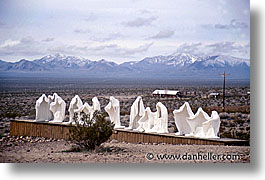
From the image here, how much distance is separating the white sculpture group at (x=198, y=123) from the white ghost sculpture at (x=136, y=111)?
49.3 inches

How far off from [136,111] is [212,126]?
229 cm

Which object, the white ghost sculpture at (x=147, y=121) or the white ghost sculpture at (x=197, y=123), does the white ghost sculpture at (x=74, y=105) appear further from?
the white ghost sculpture at (x=197, y=123)

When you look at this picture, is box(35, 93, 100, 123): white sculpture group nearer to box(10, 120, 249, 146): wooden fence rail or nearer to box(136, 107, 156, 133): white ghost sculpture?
box(10, 120, 249, 146): wooden fence rail

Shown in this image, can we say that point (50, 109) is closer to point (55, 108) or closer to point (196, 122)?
point (55, 108)

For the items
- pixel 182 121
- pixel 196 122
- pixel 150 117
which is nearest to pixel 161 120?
pixel 150 117

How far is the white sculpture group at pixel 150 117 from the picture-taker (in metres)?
10.7

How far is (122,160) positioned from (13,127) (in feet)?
18.6

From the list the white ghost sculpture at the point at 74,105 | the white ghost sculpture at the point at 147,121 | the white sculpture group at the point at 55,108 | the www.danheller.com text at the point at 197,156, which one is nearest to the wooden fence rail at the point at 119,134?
the white ghost sculpture at the point at 147,121

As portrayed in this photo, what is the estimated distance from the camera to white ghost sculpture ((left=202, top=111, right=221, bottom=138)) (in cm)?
1049

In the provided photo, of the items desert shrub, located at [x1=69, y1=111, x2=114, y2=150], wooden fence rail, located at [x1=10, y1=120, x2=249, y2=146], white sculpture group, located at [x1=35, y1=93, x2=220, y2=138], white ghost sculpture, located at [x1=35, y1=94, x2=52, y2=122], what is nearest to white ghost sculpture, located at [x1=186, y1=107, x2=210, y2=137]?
white sculpture group, located at [x1=35, y1=93, x2=220, y2=138]

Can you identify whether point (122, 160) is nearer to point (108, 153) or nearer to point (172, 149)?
point (108, 153)

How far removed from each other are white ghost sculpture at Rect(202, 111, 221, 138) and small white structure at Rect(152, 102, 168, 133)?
1.11 metres

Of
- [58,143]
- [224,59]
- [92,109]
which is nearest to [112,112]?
[92,109]

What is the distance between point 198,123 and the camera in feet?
35.7
